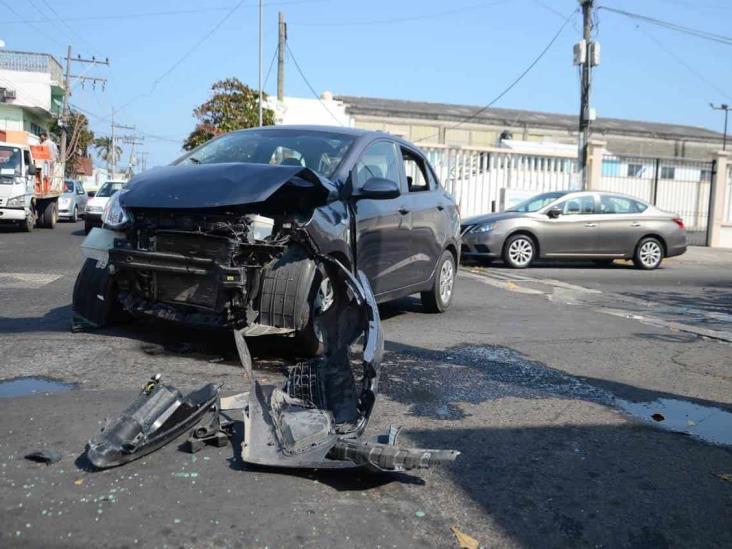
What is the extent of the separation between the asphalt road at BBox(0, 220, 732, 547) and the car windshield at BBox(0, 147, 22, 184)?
12720 mm

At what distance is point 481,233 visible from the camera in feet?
46.8

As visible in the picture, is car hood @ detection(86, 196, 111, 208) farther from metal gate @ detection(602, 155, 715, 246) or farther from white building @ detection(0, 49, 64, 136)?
white building @ detection(0, 49, 64, 136)

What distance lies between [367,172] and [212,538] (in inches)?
156

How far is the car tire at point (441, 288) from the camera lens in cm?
776

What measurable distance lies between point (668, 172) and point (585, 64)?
4813 mm

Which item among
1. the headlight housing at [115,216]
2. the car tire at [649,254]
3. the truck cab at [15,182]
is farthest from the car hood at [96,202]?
the headlight housing at [115,216]

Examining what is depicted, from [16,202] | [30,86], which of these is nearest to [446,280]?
[16,202]

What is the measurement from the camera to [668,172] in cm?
2270

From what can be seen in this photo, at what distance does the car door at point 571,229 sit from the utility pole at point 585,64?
22.3ft

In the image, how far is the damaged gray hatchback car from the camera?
477 centimetres

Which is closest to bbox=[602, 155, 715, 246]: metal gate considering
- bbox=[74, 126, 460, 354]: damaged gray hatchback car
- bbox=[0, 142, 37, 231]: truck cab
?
bbox=[0, 142, 37, 231]: truck cab

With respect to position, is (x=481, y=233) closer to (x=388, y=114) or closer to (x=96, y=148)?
(x=388, y=114)

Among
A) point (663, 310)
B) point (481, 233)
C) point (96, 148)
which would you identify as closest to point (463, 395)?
point (663, 310)

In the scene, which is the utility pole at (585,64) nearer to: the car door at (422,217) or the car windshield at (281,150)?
the car door at (422,217)
